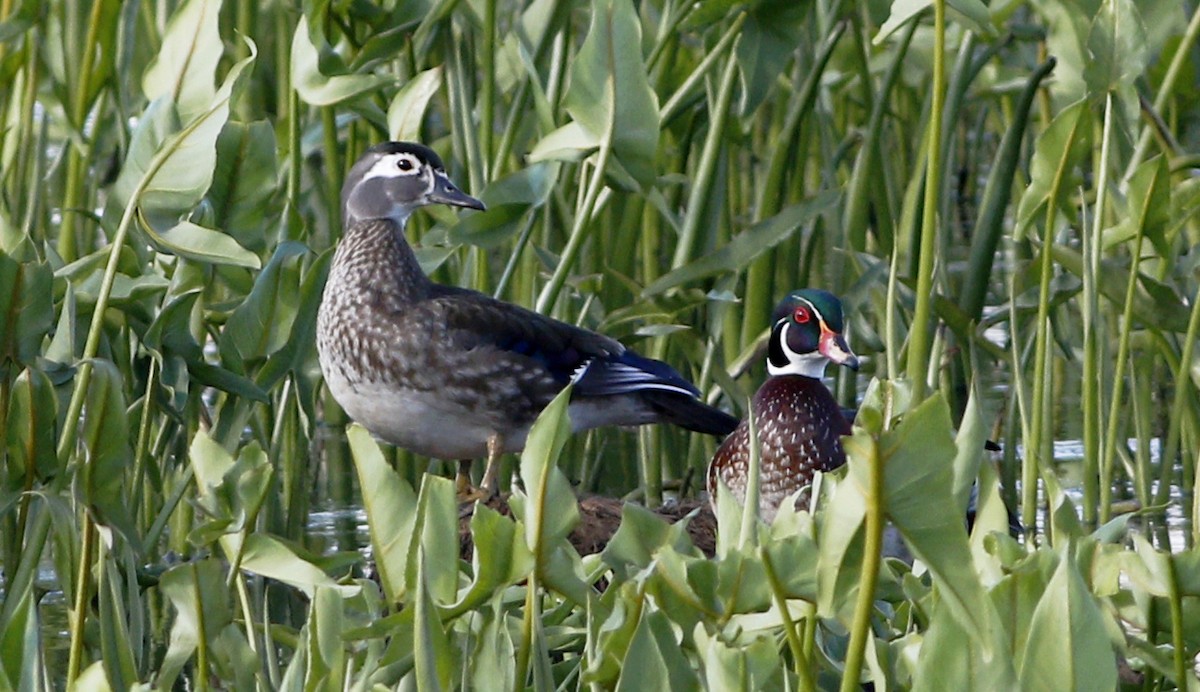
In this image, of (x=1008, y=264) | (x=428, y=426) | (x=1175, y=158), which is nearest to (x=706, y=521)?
(x=428, y=426)

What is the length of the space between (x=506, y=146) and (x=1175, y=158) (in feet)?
4.09

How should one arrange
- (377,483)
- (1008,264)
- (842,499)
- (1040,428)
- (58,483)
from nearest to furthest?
1. (842,499)
2. (377,483)
3. (58,483)
4. (1040,428)
5. (1008,264)

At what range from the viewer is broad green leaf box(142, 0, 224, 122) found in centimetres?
280

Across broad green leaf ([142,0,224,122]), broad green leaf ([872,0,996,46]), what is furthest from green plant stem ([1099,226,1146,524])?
broad green leaf ([142,0,224,122])

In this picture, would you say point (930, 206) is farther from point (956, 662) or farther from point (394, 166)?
point (394, 166)

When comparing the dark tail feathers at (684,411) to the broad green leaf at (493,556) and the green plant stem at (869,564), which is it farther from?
the green plant stem at (869,564)

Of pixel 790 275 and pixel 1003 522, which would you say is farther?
pixel 790 275

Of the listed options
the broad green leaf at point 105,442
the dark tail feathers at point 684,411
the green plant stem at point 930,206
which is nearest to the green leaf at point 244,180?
the broad green leaf at point 105,442

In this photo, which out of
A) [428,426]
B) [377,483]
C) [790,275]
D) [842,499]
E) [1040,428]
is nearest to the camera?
[842,499]

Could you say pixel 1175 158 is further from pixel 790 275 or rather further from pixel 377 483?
pixel 377 483

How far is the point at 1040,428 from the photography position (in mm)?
2963

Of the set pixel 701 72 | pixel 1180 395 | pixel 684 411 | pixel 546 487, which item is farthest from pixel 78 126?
pixel 1180 395

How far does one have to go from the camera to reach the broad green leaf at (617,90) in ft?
9.23

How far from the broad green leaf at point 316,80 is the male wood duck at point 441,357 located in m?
0.51
